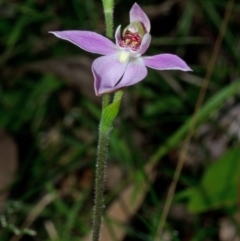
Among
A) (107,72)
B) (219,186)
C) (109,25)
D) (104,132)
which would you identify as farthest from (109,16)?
(219,186)

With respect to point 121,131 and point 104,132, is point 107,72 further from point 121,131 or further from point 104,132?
point 121,131

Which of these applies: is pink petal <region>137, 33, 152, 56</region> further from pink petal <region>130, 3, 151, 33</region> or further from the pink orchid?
pink petal <region>130, 3, 151, 33</region>

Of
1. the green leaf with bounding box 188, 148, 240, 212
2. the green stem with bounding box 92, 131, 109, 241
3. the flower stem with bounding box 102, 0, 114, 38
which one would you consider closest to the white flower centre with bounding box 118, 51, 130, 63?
the flower stem with bounding box 102, 0, 114, 38

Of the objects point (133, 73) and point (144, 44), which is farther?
point (144, 44)

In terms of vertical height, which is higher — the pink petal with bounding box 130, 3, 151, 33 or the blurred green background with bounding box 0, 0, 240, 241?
the pink petal with bounding box 130, 3, 151, 33

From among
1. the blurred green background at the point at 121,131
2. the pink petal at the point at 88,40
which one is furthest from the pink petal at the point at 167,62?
the blurred green background at the point at 121,131

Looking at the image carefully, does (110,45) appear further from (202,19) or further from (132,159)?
(202,19)

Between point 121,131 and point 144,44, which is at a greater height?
point 144,44
